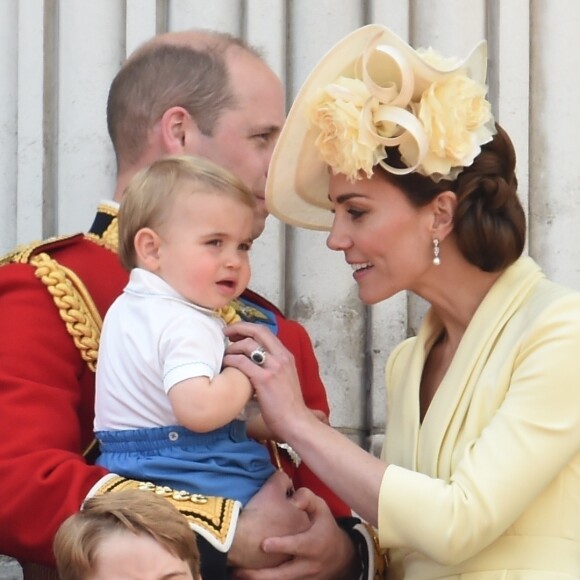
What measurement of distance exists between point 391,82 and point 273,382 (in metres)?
0.53

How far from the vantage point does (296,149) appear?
3299 millimetres

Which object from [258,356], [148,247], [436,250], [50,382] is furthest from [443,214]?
[50,382]

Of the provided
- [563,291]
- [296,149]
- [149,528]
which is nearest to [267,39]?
[296,149]

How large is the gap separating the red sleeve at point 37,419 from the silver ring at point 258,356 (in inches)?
12.1

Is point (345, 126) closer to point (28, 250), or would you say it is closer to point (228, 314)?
point (228, 314)

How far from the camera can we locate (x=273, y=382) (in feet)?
10.1

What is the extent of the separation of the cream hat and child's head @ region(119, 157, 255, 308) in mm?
198

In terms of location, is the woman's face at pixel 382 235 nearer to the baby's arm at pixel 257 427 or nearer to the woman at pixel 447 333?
the woman at pixel 447 333

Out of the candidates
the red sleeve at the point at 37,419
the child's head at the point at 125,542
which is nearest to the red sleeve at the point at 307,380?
the red sleeve at the point at 37,419

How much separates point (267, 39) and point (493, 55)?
0.49 m

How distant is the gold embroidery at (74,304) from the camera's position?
320cm

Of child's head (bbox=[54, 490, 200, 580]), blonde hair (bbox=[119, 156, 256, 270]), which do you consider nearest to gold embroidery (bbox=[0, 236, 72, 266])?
blonde hair (bbox=[119, 156, 256, 270])

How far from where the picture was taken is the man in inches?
119

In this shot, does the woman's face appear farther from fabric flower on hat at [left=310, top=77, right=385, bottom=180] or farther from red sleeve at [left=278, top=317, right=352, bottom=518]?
red sleeve at [left=278, top=317, right=352, bottom=518]
